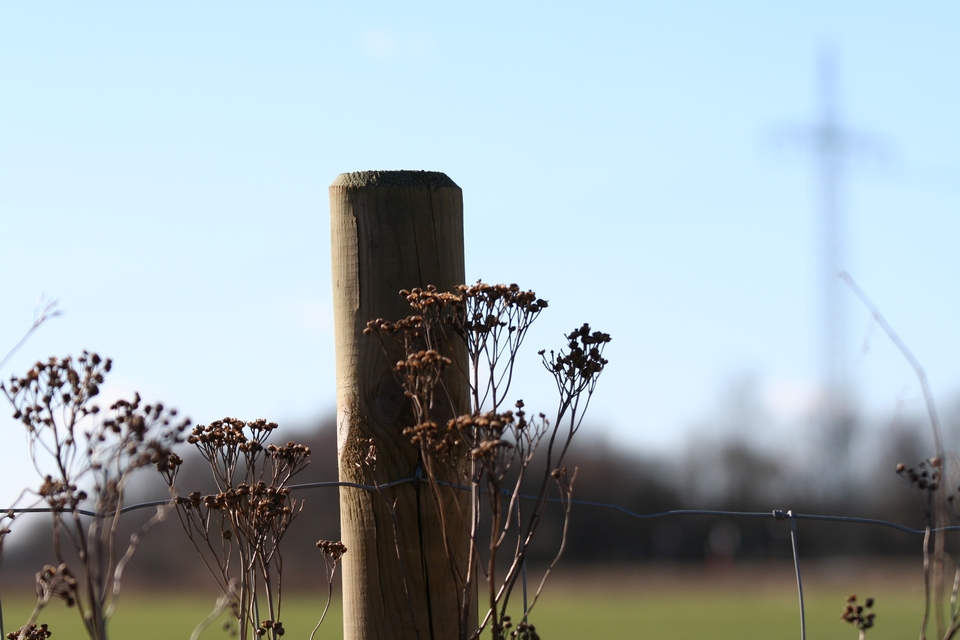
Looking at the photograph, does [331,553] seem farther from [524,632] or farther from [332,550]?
[524,632]

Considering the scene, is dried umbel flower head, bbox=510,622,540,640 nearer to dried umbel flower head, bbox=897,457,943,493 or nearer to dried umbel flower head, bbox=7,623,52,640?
dried umbel flower head, bbox=897,457,943,493

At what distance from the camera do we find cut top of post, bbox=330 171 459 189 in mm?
2164

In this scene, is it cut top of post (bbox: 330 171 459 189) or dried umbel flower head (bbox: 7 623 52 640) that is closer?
dried umbel flower head (bbox: 7 623 52 640)

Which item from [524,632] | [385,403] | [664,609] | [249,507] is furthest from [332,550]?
[664,609]

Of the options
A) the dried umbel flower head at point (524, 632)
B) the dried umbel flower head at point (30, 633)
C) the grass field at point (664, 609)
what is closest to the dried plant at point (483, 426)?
the dried umbel flower head at point (524, 632)

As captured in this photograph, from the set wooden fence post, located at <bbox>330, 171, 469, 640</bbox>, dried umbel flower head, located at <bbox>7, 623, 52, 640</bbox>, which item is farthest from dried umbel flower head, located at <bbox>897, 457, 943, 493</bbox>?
dried umbel flower head, located at <bbox>7, 623, 52, 640</bbox>

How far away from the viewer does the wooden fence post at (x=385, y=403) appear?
209 cm

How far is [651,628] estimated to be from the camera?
169 feet

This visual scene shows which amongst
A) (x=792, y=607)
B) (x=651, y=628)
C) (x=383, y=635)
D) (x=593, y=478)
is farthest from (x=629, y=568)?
(x=383, y=635)

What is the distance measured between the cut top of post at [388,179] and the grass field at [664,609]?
41.6 m

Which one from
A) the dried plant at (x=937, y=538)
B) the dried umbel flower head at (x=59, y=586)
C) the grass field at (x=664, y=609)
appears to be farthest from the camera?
the grass field at (x=664, y=609)

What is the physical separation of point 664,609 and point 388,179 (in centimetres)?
6237

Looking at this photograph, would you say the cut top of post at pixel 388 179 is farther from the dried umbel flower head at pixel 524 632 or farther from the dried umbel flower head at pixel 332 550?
the dried umbel flower head at pixel 524 632

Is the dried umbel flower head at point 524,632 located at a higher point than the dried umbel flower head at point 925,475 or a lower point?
lower
